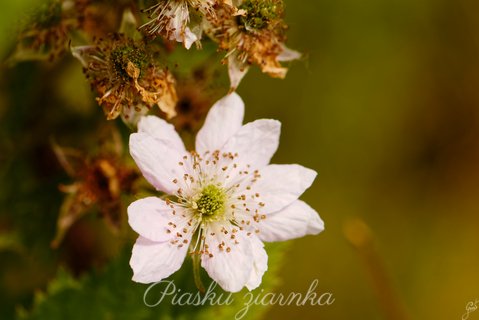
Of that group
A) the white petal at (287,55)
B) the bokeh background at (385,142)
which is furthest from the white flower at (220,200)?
the bokeh background at (385,142)

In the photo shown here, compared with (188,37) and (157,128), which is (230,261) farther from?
(188,37)

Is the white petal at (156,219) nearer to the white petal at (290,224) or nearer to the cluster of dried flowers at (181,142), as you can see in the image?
the cluster of dried flowers at (181,142)

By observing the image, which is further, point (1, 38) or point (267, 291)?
point (267, 291)

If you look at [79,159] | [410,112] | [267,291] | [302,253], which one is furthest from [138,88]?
[410,112]

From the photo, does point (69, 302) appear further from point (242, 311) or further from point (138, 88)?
point (138, 88)

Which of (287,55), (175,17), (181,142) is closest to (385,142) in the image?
(287,55)
